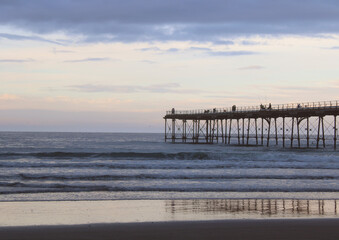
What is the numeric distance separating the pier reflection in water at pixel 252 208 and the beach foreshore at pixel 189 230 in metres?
1.06

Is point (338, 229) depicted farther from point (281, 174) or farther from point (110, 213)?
point (281, 174)

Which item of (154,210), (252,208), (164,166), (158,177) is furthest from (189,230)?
(164,166)

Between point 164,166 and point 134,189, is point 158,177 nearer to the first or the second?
point 134,189

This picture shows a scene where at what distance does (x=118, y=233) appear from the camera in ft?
32.5

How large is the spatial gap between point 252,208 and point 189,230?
12.6ft

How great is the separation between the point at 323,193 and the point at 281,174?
21.0 feet

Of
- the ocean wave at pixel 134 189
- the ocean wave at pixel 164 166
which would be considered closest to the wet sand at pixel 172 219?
the ocean wave at pixel 134 189

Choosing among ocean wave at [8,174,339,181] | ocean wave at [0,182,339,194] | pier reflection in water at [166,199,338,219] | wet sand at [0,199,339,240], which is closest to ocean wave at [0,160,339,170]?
ocean wave at [8,174,339,181]

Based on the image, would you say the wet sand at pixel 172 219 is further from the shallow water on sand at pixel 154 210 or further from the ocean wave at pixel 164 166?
the ocean wave at pixel 164 166

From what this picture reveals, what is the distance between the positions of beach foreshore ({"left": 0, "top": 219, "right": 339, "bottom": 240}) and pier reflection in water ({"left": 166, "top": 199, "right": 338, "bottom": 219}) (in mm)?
1061

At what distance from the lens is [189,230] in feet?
33.6

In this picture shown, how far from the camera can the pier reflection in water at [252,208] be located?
40.5ft

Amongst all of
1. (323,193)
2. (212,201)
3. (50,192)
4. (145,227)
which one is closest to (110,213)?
(145,227)

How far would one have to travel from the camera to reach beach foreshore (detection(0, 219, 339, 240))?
31.7 ft
